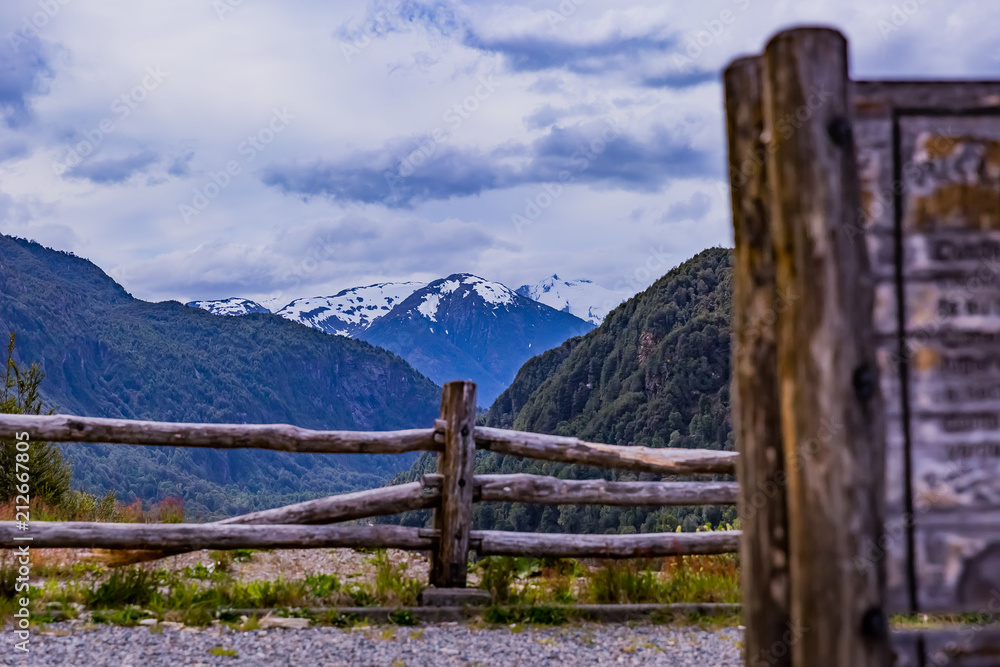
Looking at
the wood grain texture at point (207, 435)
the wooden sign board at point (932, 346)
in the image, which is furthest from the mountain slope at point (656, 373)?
the wooden sign board at point (932, 346)

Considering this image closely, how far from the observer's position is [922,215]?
216 centimetres

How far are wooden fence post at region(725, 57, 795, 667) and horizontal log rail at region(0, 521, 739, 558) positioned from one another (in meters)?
3.65

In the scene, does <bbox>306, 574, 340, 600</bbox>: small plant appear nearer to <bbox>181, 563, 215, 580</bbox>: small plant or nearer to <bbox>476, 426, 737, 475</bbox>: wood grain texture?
<bbox>181, 563, 215, 580</bbox>: small plant

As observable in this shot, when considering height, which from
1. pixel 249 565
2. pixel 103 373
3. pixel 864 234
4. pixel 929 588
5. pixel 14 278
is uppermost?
pixel 14 278

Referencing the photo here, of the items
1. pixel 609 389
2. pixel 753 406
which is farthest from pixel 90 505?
pixel 609 389

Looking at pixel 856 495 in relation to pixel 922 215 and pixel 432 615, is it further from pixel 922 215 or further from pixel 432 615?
pixel 432 615

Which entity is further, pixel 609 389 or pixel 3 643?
pixel 609 389

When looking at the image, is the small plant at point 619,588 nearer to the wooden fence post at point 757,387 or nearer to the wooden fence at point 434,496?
the wooden fence at point 434,496

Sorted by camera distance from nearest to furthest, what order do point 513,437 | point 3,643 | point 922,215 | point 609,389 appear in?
point 922,215 → point 3,643 → point 513,437 → point 609,389

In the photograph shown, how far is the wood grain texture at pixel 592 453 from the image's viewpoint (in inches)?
234

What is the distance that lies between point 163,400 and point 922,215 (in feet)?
583

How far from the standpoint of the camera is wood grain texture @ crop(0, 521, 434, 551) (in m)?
5.39

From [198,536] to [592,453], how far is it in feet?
8.92

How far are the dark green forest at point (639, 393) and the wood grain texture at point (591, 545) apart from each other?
37526 millimetres
